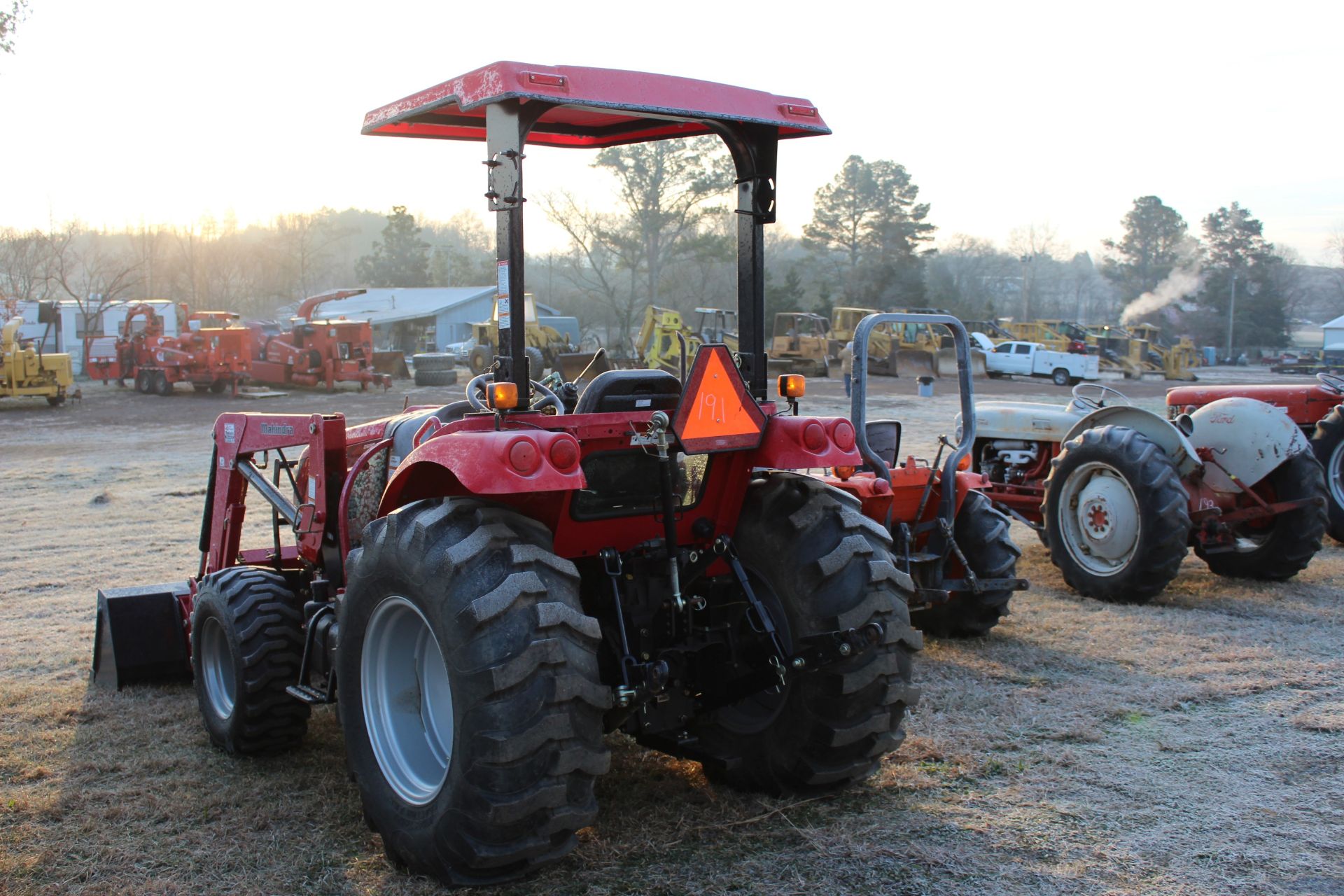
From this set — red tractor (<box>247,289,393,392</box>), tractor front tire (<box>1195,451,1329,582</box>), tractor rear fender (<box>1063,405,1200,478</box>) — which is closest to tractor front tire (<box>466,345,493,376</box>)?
red tractor (<box>247,289,393,392</box>)

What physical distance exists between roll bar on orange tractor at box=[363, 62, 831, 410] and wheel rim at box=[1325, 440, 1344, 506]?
727cm

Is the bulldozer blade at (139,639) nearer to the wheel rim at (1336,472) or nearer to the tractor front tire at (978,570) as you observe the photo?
the tractor front tire at (978,570)

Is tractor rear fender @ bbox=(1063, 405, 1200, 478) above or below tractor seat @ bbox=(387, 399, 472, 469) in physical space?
below

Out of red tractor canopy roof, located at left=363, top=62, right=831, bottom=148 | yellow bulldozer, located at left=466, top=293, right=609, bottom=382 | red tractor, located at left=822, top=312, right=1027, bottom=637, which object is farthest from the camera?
yellow bulldozer, located at left=466, top=293, right=609, bottom=382

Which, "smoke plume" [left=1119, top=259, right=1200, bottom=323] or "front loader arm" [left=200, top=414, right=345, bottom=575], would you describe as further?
"smoke plume" [left=1119, top=259, right=1200, bottom=323]

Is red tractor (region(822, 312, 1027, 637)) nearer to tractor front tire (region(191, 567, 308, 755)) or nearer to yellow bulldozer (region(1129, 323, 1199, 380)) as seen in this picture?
tractor front tire (region(191, 567, 308, 755))

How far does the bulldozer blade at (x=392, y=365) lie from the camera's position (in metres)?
31.5

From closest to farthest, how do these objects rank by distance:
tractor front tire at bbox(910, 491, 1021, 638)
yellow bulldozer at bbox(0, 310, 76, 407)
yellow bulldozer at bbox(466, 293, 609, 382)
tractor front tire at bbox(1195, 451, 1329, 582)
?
1. tractor front tire at bbox(910, 491, 1021, 638)
2. tractor front tire at bbox(1195, 451, 1329, 582)
3. yellow bulldozer at bbox(0, 310, 76, 407)
4. yellow bulldozer at bbox(466, 293, 609, 382)

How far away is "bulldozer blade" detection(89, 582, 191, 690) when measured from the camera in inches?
214

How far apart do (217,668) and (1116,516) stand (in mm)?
5701

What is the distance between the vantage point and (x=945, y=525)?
20.7 feet

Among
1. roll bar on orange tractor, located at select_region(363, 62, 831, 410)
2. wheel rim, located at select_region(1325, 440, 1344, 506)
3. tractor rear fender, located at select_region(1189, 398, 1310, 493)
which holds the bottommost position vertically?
wheel rim, located at select_region(1325, 440, 1344, 506)

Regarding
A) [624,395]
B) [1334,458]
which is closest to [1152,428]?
[1334,458]

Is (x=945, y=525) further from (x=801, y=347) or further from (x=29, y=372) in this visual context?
(x=801, y=347)
